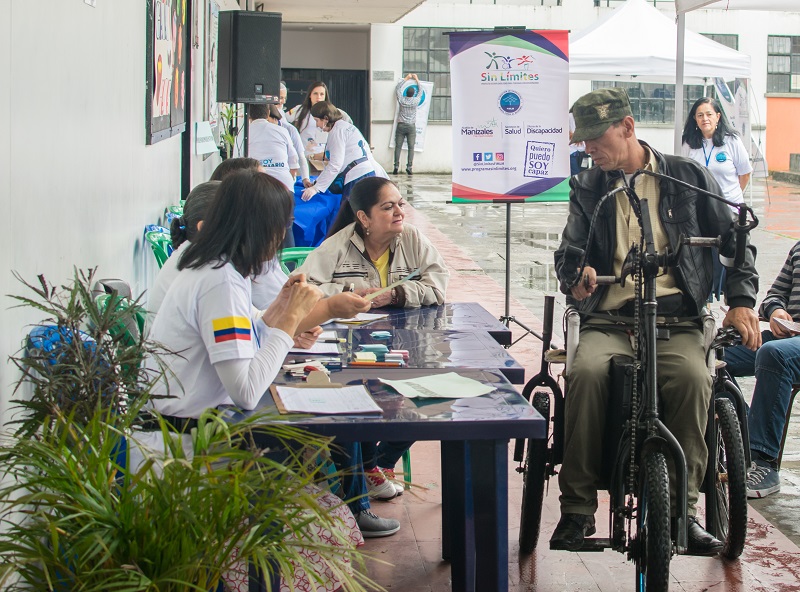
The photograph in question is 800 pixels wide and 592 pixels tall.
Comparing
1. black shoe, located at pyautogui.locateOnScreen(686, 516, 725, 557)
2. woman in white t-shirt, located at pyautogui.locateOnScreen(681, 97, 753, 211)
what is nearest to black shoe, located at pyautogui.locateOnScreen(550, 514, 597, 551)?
black shoe, located at pyautogui.locateOnScreen(686, 516, 725, 557)

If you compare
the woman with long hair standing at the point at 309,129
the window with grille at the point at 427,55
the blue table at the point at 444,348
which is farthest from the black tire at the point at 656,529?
the window with grille at the point at 427,55

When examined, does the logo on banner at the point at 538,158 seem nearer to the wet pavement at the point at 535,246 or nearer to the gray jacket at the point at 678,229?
the wet pavement at the point at 535,246

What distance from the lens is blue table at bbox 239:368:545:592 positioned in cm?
269

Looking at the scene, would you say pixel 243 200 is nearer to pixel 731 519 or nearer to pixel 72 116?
pixel 72 116

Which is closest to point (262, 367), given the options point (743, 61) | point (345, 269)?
point (345, 269)

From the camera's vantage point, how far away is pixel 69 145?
3.67 meters

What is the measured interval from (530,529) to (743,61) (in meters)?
10.3

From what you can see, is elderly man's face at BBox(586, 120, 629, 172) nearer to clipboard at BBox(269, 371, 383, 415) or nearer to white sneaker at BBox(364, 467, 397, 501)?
clipboard at BBox(269, 371, 383, 415)

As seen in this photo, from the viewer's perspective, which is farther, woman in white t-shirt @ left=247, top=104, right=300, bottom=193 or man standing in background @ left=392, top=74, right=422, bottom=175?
man standing in background @ left=392, top=74, right=422, bottom=175

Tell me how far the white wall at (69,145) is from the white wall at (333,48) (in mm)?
20568

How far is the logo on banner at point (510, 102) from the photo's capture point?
22.2 feet

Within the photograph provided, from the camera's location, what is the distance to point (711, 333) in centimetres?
350

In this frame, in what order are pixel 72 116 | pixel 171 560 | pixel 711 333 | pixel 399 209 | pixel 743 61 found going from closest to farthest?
pixel 171 560 → pixel 711 333 → pixel 72 116 → pixel 399 209 → pixel 743 61

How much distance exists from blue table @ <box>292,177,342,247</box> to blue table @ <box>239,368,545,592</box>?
241 inches
